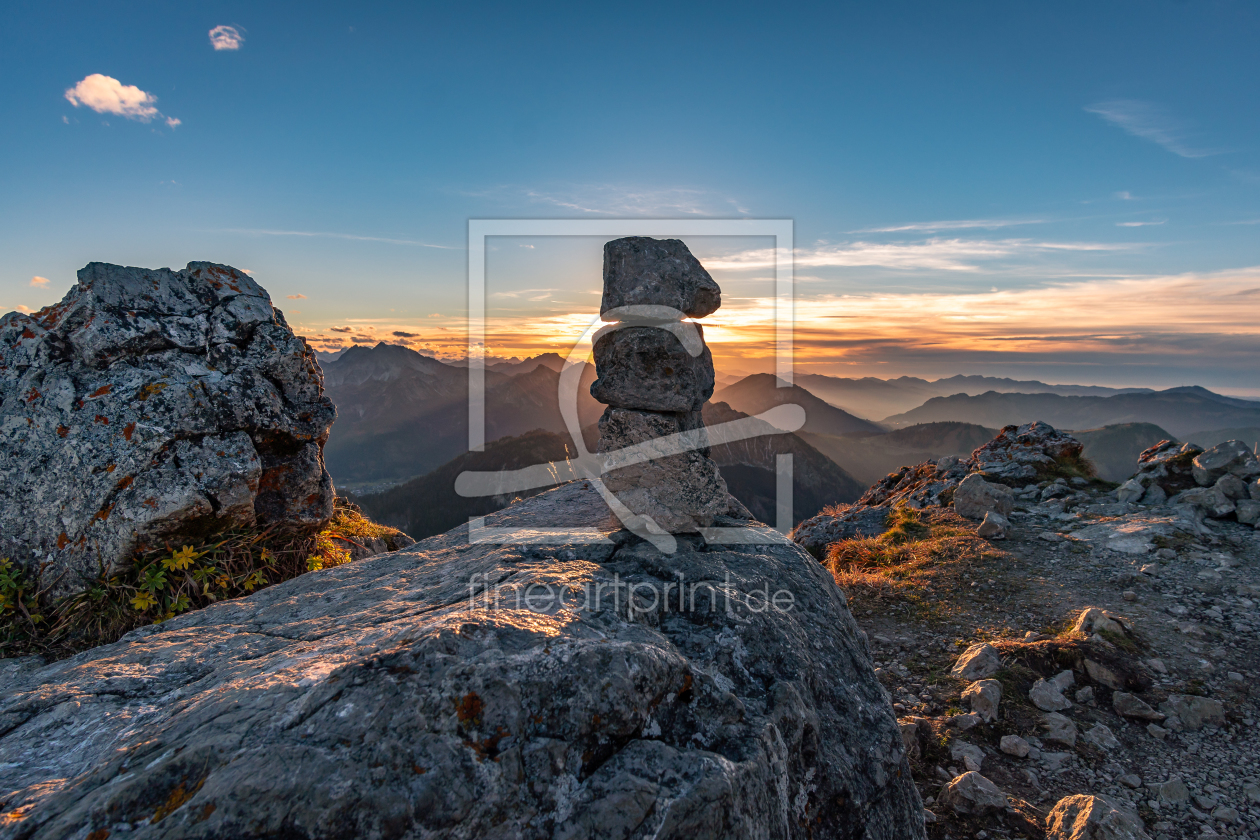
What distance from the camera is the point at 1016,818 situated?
19.3 feet

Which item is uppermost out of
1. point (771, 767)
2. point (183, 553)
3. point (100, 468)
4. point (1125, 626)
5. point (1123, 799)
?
point (100, 468)

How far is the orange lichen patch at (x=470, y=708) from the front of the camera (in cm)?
298

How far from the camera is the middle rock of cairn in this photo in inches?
258

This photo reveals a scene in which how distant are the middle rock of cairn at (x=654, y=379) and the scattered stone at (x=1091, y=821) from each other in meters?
4.33

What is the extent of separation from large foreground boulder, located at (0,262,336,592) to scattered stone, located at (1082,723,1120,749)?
10.3 metres

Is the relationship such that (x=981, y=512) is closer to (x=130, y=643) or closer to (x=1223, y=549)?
(x=1223, y=549)

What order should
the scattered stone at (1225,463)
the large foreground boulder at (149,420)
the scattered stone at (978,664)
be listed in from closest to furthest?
1. the large foreground boulder at (149,420)
2. the scattered stone at (978,664)
3. the scattered stone at (1225,463)

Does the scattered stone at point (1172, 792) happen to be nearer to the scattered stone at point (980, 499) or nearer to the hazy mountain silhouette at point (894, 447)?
the scattered stone at point (980, 499)

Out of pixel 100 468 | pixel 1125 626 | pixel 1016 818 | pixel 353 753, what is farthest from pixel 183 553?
pixel 1125 626

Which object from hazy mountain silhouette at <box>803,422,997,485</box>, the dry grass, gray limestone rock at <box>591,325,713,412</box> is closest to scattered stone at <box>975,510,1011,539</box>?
the dry grass

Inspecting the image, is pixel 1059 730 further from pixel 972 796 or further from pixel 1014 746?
pixel 972 796

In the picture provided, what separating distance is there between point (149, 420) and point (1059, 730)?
1159 cm

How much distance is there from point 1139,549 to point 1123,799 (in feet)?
Answer: 26.4

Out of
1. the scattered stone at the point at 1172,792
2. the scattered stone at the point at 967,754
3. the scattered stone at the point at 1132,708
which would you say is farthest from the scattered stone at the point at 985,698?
the scattered stone at the point at 1172,792
